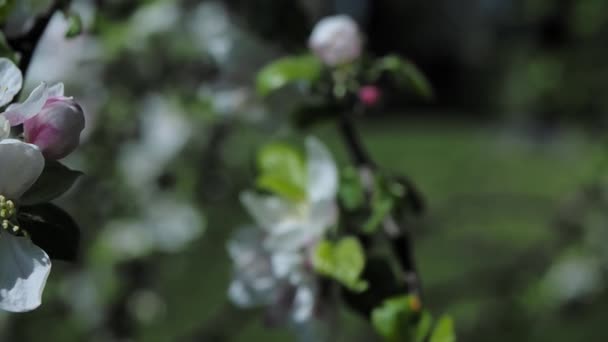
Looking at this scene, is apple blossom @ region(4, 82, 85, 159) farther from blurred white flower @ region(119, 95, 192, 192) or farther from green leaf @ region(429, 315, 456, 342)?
blurred white flower @ region(119, 95, 192, 192)

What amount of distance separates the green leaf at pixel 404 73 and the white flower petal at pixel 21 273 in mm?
551

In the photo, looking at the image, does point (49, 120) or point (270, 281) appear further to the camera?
point (270, 281)

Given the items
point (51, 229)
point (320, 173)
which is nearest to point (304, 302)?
point (320, 173)

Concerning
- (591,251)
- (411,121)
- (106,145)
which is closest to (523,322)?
(591,251)

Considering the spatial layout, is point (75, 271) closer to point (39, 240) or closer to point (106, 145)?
point (106, 145)

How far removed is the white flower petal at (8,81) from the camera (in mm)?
797

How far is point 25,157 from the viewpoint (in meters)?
0.77

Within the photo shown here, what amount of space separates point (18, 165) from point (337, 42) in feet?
1.70

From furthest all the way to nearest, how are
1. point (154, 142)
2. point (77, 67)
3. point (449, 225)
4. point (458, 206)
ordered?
point (449, 225), point (458, 206), point (154, 142), point (77, 67)

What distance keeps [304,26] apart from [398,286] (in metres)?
0.48

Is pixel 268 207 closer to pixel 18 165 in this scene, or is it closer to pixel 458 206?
pixel 18 165

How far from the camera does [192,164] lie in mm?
2318

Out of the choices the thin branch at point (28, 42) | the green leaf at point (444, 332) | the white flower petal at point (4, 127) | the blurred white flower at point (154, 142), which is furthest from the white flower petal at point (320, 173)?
the blurred white flower at point (154, 142)

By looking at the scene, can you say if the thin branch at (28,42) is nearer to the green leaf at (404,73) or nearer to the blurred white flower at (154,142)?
the green leaf at (404,73)
